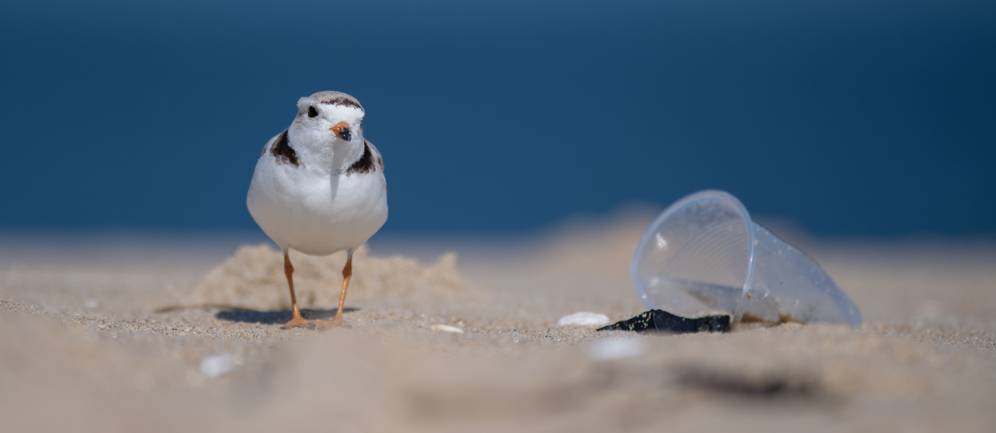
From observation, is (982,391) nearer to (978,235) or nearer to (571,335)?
(571,335)

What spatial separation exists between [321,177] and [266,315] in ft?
4.35

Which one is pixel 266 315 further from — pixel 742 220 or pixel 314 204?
pixel 742 220

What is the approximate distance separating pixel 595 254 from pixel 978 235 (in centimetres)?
1567

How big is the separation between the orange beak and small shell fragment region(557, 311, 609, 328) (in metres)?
1.50

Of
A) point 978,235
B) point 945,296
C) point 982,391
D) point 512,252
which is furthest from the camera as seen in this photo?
point 978,235

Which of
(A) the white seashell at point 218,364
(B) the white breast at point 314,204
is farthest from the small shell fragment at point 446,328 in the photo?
(A) the white seashell at point 218,364

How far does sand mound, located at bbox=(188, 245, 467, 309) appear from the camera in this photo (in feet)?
19.4

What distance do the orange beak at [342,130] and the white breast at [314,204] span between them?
21 cm

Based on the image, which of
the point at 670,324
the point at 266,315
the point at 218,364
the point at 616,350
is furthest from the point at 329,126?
the point at 616,350

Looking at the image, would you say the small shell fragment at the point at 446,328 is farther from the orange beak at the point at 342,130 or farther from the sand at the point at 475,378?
the orange beak at the point at 342,130

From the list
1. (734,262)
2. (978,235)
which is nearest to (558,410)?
(734,262)

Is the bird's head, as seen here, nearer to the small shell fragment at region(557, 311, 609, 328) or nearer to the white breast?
the white breast

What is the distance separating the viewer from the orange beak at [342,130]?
405 centimetres

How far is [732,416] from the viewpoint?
2.37 m
